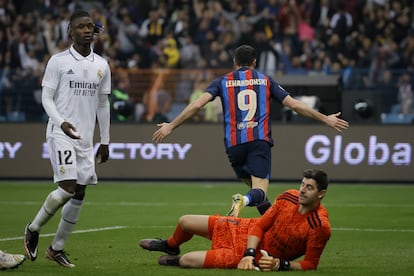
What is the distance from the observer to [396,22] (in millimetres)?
25578

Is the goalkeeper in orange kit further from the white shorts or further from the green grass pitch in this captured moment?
the white shorts

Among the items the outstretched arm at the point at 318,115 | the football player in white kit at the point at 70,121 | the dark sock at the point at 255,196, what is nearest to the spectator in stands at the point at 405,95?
the outstretched arm at the point at 318,115

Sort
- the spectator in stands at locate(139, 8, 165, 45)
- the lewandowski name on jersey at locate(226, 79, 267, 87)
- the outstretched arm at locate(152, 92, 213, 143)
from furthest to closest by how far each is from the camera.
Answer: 1. the spectator in stands at locate(139, 8, 165, 45)
2. the lewandowski name on jersey at locate(226, 79, 267, 87)
3. the outstretched arm at locate(152, 92, 213, 143)

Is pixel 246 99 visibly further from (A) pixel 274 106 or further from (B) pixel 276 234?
(A) pixel 274 106

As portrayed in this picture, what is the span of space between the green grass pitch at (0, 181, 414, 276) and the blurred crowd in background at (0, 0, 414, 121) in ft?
13.0

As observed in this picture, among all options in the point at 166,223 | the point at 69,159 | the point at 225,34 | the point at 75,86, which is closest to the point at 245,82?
the point at 75,86

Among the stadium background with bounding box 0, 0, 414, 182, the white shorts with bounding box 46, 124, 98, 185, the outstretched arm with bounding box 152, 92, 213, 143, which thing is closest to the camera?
the white shorts with bounding box 46, 124, 98, 185

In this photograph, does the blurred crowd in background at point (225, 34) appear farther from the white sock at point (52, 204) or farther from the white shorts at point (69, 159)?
the white sock at point (52, 204)

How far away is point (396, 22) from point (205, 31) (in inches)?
182

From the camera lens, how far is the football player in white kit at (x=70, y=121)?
10.3m

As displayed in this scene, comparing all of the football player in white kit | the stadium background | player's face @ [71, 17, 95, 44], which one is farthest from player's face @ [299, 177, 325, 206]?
the stadium background

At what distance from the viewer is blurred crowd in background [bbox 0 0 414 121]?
81.5ft

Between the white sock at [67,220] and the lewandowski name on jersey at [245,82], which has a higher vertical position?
the lewandowski name on jersey at [245,82]

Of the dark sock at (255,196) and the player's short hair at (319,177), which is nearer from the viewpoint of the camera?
the player's short hair at (319,177)
